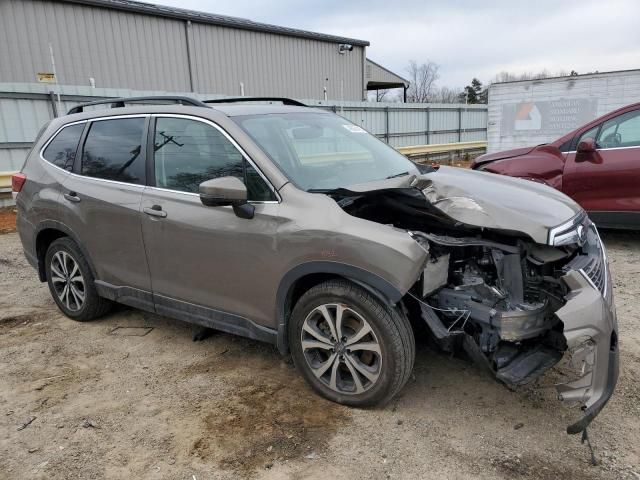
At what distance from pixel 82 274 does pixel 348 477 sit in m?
2.99

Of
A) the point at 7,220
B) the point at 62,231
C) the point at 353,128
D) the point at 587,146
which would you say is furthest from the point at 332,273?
the point at 7,220

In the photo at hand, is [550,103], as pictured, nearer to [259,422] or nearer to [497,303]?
[497,303]

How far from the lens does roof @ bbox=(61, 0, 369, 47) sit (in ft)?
56.7

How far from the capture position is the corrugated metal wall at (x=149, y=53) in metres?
15.8

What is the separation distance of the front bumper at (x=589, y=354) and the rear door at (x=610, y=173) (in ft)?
13.7

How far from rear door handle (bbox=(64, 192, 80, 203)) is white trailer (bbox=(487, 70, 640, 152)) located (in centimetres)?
1170

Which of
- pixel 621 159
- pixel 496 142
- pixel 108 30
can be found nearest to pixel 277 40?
pixel 108 30

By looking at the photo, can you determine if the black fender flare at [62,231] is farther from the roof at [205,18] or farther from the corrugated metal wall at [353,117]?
the roof at [205,18]

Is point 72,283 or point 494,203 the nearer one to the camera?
point 494,203

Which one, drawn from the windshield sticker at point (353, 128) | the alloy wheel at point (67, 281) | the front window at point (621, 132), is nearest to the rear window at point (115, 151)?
Result: the alloy wheel at point (67, 281)

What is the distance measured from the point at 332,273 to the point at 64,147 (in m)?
2.91

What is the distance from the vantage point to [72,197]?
162 inches

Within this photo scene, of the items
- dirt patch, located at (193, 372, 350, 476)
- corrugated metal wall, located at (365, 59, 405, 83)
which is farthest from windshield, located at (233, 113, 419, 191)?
corrugated metal wall, located at (365, 59, 405, 83)

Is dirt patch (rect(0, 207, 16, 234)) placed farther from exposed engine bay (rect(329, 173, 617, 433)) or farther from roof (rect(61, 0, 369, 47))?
roof (rect(61, 0, 369, 47))
